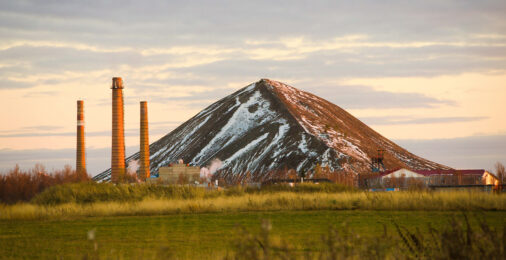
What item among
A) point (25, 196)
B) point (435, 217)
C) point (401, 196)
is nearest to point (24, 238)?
point (435, 217)

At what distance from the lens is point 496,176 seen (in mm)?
120250

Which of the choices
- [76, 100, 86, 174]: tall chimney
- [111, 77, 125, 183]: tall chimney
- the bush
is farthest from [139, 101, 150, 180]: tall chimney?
the bush

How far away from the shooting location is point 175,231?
83.8 ft

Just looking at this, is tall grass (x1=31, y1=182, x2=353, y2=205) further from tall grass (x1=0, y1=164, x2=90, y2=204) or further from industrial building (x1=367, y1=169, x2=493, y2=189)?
industrial building (x1=367, y1=169, x2=493, y2=189)

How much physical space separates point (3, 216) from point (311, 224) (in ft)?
59.4

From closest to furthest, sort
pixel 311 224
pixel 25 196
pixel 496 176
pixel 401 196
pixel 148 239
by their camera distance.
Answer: pixel 148 239
pixel 311 224
pixel 401 196
pixel 25 196
pixel 496 176

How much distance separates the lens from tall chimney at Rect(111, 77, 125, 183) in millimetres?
103812

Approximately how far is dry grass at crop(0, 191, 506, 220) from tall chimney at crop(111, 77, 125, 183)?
6552 centimetres

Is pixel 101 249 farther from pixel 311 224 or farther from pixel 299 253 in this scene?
pixel 311 224

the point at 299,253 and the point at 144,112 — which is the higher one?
the point at 144,112

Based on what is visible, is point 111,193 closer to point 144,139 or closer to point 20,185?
point 20,185

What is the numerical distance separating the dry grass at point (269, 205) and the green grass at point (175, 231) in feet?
5.16

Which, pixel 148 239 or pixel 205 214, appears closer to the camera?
pixel 148 239

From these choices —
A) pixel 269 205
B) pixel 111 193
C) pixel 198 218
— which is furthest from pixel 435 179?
pixel 198 218
